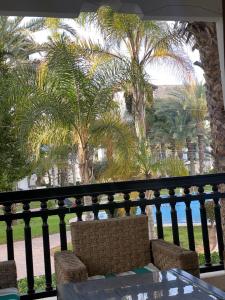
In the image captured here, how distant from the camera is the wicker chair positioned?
2.37 meters

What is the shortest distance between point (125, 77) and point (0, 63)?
4693 millimetres

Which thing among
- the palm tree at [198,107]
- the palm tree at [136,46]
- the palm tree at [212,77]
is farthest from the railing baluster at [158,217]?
the palm tree at [198,107]

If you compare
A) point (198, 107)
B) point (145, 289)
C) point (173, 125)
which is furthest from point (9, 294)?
point (173, 125)

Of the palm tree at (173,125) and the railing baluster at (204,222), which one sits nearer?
the railing baluster at (204,222)

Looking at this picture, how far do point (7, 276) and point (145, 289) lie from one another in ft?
2.78

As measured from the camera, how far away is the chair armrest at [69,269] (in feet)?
6.17

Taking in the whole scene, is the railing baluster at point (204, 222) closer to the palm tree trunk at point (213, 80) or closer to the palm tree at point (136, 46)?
the palm tree trunk at point (213, 80)

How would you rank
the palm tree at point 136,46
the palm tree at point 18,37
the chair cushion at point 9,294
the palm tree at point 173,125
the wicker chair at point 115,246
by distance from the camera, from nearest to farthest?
1. the chair cushion at point 9,294
2. the wicker chair at point 115,246
3. the palm tree at point 136,46
4. the palm tree at point 18,37
5. the palm tree at point 173,125

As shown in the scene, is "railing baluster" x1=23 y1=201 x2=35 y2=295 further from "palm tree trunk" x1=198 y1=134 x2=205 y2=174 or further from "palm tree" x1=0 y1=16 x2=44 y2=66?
"palm tree trunk" x1=198 y1=134 x2=205 y2=174

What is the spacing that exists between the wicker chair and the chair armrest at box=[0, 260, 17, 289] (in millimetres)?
270

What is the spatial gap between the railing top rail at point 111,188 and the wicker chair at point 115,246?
11.2 inches

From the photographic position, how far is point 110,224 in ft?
8.04

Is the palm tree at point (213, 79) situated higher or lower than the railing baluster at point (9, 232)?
higher

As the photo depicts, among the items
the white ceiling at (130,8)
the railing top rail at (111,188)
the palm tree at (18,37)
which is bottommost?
the railing top rail at (111,188)
